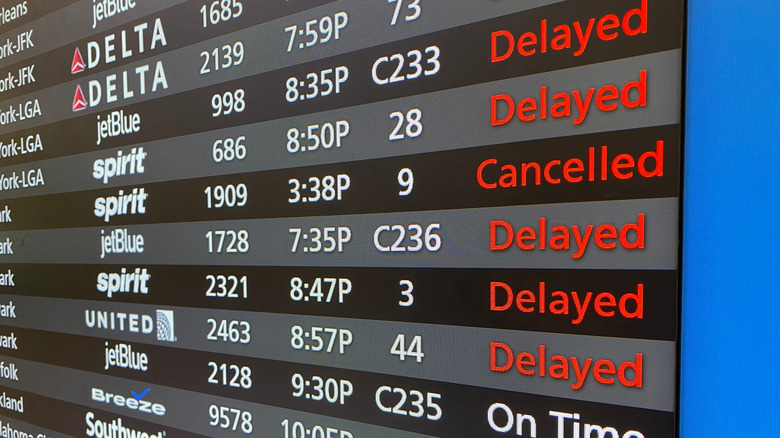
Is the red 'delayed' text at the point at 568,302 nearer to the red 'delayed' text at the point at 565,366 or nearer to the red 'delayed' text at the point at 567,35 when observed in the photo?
the red 'delayed' text at the point at 565,366

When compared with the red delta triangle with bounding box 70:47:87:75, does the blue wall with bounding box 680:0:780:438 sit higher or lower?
lower

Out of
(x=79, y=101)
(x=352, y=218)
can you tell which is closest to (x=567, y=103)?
(x=352, y=218)

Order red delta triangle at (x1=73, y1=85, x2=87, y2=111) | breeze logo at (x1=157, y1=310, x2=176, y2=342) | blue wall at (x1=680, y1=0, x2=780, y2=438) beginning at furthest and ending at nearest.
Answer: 1. red delta triangle at (x1=73, y1=85, x2=87, y2=111)
2. breeze logo at (x1=157, y1=310, x2=176, y2=342)
3. blue wall at (x1=680, y1=0, x2=780, y2=438)

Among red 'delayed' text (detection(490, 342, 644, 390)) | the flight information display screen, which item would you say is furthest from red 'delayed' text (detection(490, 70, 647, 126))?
red 'delayed' text (detection(490, 342, 644, 390))

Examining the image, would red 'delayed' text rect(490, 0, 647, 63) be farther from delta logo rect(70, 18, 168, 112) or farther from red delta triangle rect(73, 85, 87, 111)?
red delta triangle rect(73, 85, 87, 111)

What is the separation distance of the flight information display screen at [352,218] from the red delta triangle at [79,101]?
0.09 ft

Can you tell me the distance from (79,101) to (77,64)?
8 centimetres

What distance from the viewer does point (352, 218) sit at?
926 millimetres

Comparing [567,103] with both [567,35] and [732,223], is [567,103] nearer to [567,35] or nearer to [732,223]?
[567,35]

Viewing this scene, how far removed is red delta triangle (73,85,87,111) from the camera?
133cm

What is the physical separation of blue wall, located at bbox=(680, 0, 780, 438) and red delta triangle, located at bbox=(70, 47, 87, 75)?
1.18 metres

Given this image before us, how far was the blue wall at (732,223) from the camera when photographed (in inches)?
24.8

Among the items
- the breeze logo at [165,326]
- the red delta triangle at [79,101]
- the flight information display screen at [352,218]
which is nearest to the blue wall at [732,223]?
the flight information display screen at [352,218]

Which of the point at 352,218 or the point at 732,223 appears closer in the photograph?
the point at 732,223
